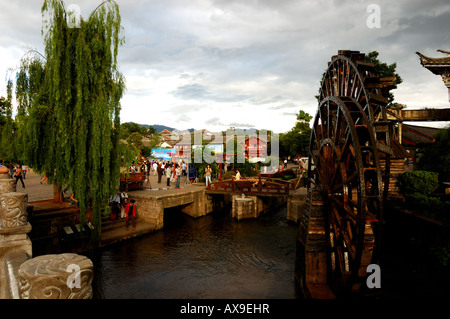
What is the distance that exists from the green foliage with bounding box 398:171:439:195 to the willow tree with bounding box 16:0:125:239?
33.4ft

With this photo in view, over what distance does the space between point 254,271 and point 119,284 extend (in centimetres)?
492

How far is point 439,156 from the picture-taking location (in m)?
13.6

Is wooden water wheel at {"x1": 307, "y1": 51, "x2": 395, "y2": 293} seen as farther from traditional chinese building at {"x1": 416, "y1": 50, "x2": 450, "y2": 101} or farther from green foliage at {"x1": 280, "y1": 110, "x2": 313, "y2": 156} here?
green foliage at {"x1": 280, "y1": 110, "x2": 313, "y2": 156}

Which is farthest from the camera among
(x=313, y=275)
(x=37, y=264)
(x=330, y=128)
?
(x=330, y=128)

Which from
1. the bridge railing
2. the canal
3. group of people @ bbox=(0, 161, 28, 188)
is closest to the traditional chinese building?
the bridge railing

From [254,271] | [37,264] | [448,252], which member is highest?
[37,264]

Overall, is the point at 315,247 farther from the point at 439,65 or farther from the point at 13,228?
the point at 439,65

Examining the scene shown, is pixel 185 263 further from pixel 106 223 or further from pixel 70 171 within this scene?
pixel 70 171

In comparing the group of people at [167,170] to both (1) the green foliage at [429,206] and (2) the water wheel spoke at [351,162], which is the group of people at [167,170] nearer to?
(2) the water wheel spoke at [351,162]

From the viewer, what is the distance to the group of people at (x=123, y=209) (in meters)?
14.8

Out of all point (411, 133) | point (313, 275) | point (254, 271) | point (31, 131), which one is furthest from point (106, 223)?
point (411, 133)

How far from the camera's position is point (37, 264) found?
228 centimetres

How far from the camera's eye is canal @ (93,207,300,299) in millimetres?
9898

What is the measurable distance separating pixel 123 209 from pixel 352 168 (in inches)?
454
